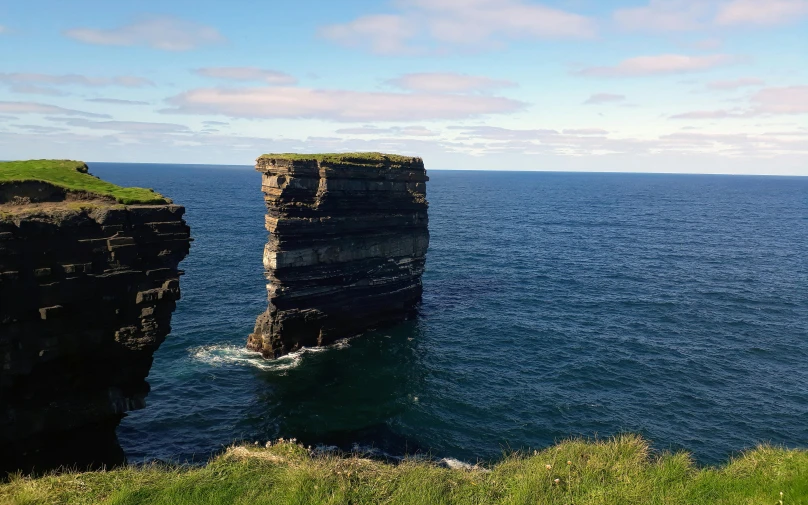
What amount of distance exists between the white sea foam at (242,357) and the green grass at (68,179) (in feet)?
62.2

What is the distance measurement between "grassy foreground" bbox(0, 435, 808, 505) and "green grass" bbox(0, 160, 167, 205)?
12985mm

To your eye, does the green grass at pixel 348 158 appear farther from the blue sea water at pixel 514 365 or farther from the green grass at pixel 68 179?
Answer: the green grass at pixel 68 179

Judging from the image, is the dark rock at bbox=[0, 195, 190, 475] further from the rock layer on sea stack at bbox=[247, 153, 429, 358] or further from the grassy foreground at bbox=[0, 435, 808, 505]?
the rock layer on sea stack at bbox=[247, 153, 429, 358]

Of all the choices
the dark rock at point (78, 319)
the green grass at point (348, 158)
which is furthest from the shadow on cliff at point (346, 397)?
the green grass at point (348, 158)

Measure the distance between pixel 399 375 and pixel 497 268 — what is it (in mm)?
35639

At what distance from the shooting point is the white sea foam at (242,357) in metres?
41.4

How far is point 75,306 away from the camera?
74.7 feet

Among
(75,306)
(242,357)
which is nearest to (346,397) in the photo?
(242,357)

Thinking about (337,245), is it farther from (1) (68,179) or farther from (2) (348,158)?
(1) (68,179)

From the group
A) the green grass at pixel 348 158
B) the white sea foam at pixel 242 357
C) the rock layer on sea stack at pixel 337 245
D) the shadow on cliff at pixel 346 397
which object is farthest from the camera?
the green grass at pixel 348 158

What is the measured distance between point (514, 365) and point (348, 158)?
24393 millimetres

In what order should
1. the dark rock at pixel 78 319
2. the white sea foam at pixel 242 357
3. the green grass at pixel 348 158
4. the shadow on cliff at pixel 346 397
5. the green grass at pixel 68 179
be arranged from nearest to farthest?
the dark rock at pixel 78 319 < the green grass at pixel 68 179 < the shadow on cliff at pixel 346 397 < the white sea foam at pixel 242 357 < the green grass at pixel 348 158

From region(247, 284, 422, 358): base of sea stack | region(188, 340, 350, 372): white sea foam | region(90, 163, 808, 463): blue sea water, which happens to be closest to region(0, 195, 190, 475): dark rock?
region(90, 163, 808, 463): blue sea water

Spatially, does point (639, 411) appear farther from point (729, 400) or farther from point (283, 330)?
point (283, 330)
